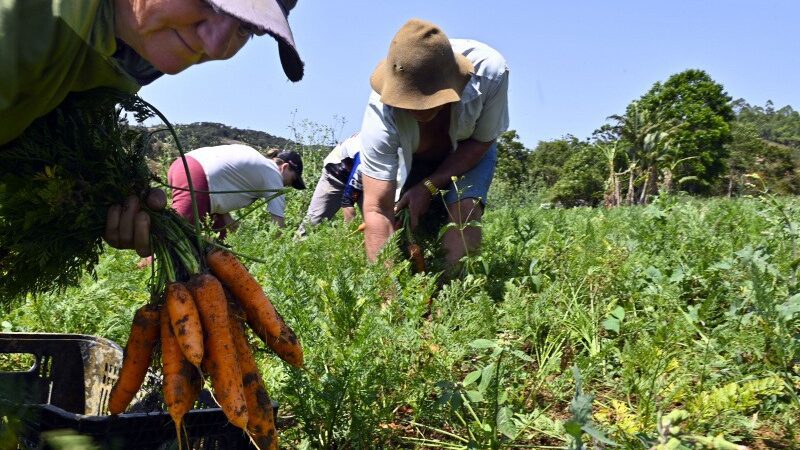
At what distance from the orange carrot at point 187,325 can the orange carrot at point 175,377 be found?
0.04 metres

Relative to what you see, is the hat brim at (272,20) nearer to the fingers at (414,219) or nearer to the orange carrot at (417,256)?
the orange carrot at (417,256)

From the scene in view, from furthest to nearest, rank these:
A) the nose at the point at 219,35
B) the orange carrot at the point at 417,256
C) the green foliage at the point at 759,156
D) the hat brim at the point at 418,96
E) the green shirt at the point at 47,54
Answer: the green foliage at the point at 759,156 < the orange carrot at the point at 417,256 < the hat brim at the point at 418,96 < the nose at the point at 219,35 < the green shirt at the point at 47,54

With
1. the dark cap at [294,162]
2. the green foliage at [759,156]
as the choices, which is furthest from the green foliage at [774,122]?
the dark cap at [294,162]

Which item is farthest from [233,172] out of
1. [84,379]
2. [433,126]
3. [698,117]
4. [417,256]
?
[698,117]

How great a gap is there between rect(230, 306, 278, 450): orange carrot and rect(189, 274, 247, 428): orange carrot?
5 cm

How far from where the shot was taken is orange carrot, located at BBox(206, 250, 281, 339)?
204 cm

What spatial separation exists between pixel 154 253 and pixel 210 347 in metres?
0.30

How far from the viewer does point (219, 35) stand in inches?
74.3

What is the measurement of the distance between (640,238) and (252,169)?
9.16ft

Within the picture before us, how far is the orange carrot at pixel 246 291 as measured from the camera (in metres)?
2.04

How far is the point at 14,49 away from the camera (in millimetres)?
1574

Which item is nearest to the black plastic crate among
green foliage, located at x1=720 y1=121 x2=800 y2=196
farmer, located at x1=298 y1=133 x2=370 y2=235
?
farmer, located at x1=298 y1=133 x2=370 y2=235

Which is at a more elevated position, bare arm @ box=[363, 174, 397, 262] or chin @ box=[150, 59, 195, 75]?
chin @ box=[150, 59, 195, 75]

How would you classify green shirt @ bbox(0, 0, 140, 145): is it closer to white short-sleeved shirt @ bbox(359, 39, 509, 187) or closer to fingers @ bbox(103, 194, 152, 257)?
fingers @ bbox(103, 194, 152, 257)
